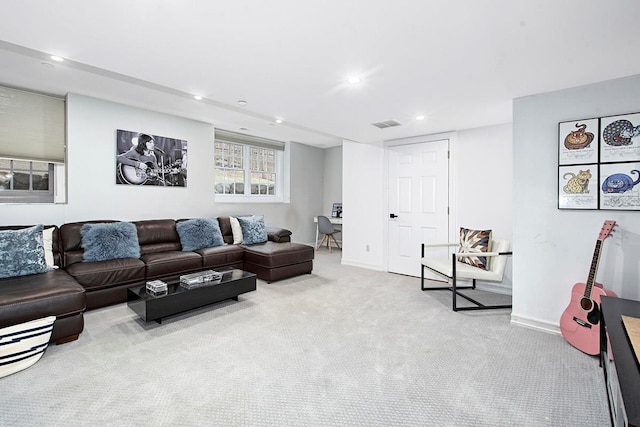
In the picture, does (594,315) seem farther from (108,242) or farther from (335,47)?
(108,242)

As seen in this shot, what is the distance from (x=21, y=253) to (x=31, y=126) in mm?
1714

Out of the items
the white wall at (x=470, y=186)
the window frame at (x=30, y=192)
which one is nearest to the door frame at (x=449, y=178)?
the white wall at (x=470, y=186)

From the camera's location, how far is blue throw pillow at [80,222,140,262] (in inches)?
134

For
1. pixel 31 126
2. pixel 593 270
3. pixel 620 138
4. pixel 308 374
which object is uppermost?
pixel 31 126

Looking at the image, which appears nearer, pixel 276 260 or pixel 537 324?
pixel 537 324

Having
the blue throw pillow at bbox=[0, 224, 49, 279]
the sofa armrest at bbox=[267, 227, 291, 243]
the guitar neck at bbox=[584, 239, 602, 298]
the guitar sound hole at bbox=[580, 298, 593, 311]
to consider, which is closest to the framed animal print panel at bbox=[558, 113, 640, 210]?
the guitar neck at bbox=[584, 239, 602, 298]

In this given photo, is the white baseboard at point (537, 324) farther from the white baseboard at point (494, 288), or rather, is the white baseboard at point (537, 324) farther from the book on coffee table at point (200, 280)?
the book on coffee table at point (200, 280)

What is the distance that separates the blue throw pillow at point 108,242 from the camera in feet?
11.2

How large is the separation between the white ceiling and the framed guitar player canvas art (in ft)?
3.70

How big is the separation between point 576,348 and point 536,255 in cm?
79

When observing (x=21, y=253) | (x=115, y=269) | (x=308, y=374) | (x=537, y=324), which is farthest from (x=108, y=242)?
(x=537, y=324)

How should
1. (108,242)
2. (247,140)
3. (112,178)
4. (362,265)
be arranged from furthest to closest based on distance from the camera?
(247,140) < (362,265) < (112,178) < (108,242)

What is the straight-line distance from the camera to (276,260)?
413 centimetres

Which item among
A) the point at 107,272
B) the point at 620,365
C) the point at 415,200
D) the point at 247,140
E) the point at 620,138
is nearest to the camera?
the point at 620,365
